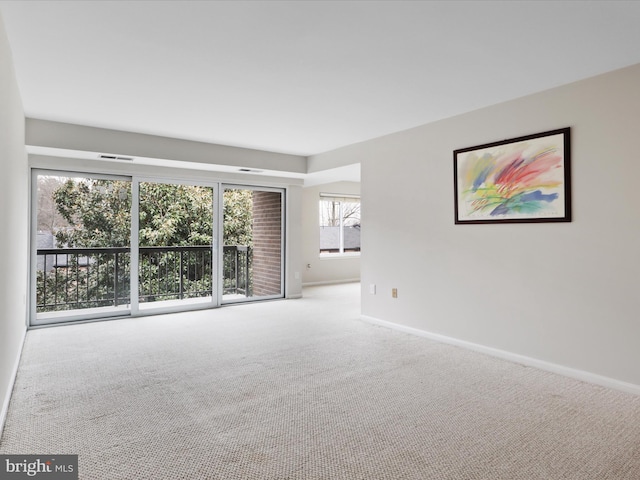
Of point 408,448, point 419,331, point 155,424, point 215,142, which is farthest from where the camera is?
point 215,142

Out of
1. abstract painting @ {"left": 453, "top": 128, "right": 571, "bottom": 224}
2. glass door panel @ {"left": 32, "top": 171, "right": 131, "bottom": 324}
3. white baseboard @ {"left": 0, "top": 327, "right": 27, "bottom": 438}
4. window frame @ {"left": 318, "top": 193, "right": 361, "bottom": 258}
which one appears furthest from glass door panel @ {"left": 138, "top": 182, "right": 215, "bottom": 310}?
abstract painting @ {"left": 453, "top": 128, "right": 571, "bottom": 224}

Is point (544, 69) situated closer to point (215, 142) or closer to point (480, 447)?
point (480, 447)

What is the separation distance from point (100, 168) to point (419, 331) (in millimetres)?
4293

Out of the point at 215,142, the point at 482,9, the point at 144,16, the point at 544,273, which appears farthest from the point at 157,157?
the point at 544,273

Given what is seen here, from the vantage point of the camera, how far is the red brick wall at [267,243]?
6469 mm

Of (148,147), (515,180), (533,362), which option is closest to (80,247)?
(148,147)

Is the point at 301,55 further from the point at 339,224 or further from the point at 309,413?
the point at 339,224

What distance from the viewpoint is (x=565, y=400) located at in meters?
2.71

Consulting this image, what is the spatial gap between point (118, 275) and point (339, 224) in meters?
4.93

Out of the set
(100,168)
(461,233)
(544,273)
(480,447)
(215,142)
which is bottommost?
(480,447)

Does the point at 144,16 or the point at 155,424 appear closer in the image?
the point at 144,16

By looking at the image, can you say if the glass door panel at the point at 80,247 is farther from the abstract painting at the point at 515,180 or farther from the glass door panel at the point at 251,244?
the abstract painting at the point at 515,180

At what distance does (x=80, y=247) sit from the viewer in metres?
5.00

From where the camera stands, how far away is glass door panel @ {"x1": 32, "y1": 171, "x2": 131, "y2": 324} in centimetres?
482
